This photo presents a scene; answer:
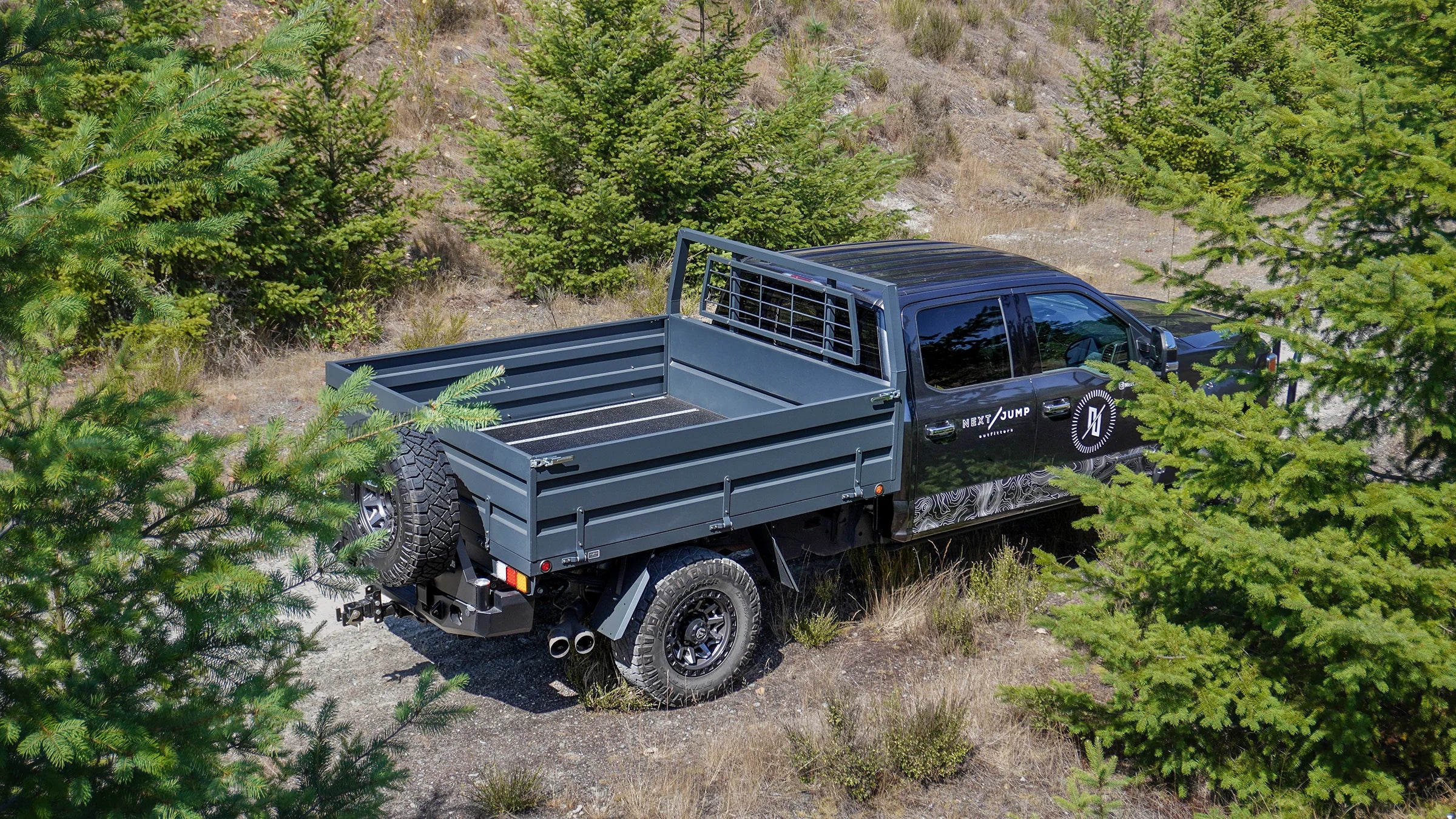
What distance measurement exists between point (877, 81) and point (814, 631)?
59.6 feet

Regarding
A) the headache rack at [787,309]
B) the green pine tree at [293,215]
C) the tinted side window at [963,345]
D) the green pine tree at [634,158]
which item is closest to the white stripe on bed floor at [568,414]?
the headache rack at [787,309]

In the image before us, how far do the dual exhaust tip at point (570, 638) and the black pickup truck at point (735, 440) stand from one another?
0.05 feet

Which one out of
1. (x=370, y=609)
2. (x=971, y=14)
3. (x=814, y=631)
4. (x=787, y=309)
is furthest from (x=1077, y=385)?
(x=971, y=14)

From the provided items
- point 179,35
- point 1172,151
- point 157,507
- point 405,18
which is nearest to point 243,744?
point 157,507

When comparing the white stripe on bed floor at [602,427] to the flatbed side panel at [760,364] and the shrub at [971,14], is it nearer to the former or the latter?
the flatbed side panel at [760,364]

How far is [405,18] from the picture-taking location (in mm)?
18500

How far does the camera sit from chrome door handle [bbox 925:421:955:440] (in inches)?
254

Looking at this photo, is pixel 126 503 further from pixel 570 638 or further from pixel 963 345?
pixel 963 345

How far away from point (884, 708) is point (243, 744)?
312 cm

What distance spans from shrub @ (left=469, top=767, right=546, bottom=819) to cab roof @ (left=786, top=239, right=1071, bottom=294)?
10.4 feet

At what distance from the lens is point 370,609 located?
5855 millimetres

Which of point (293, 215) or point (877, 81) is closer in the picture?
point (293, 215)

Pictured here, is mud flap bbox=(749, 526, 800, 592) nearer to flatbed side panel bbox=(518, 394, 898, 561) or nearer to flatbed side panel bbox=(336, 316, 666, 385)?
flatbed side panel bbox=(518, 394, 898, 561)

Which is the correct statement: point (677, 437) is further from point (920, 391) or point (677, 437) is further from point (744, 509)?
point (920, 391)
